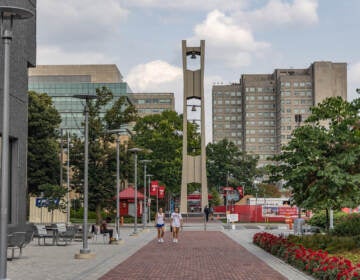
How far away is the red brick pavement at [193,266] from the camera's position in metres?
17.6

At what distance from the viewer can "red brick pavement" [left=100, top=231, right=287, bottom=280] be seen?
57.8 ft

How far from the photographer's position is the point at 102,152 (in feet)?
193

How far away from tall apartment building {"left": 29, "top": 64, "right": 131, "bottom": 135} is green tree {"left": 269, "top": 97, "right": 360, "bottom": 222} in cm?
10188

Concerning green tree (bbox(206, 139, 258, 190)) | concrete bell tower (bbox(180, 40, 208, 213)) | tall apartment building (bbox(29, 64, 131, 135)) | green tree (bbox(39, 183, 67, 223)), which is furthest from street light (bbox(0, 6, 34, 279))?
green tree (bbox(206, 139, 258, 190))

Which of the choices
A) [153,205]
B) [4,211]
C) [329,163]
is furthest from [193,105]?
[4,211]

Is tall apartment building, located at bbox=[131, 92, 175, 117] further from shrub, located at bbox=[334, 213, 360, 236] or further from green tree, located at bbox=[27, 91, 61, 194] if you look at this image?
shrub, located at bbox=[334, 213, 360, 236]

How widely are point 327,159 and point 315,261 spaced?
5.44m

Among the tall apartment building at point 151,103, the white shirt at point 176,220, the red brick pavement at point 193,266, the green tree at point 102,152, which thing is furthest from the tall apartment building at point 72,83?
the red brick pavement at point 193,266

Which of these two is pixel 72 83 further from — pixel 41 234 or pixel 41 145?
pixel 41 234

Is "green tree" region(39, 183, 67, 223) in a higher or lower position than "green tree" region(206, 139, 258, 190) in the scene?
lower

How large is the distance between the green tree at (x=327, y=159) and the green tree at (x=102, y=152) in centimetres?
3525

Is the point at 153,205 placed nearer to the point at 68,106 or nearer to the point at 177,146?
the point at 177,146

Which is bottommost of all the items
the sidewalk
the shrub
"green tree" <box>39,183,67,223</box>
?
the sidewalk

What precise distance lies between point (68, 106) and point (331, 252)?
11189 cm
